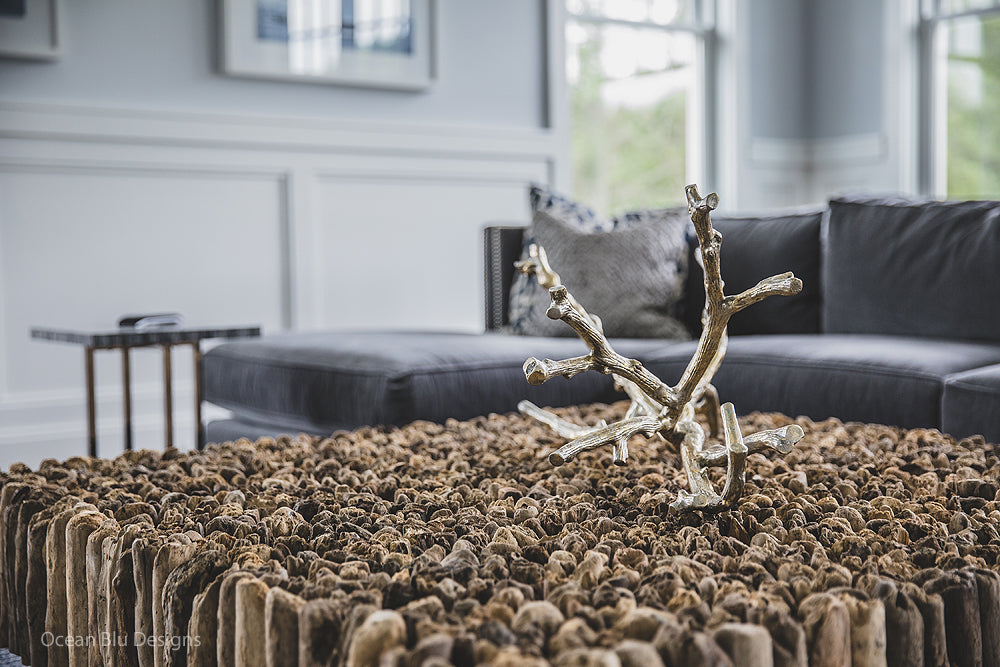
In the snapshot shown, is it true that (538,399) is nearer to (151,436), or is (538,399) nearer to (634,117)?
Result: (151,436)

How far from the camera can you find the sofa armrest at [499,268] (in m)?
3.16

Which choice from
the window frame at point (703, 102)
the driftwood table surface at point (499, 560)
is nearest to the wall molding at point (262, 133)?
the window frame at point (703, 102)

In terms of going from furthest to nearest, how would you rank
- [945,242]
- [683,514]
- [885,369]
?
[945,242] < [885,369] < [683,514]

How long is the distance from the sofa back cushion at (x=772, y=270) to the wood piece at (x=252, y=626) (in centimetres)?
220

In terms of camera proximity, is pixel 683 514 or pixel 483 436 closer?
pixel 683 514

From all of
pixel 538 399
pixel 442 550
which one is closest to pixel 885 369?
pixel 538 399

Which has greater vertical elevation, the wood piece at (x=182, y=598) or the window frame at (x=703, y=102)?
the window frame at (x=703, y=102)

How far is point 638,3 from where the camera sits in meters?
4.61

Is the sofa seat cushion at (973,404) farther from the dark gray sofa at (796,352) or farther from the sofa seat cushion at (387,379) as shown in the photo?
the sofa seat cushion at (387,379)

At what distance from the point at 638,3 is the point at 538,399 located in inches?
110

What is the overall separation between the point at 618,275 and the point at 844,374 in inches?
32.6

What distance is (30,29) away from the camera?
123 inches

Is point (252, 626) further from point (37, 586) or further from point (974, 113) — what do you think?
point (974, 113)

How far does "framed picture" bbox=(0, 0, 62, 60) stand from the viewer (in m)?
3.07
